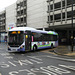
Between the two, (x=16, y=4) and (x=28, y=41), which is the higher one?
(x=16, y=4)

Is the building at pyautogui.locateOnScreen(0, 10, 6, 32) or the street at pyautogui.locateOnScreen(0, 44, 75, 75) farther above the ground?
the building at pyautogui.locateOnScreen(0, 10, 6, 32)

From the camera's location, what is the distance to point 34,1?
44.8m

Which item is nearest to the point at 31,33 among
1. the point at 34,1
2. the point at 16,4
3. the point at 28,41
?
the point at 28,41

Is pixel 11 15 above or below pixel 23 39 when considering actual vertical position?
above

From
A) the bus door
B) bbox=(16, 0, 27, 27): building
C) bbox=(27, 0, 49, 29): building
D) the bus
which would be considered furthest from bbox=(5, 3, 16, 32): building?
the bus door

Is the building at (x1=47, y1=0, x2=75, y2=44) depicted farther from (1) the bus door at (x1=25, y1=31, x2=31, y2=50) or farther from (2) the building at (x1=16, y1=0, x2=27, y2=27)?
(1) the bus door at (x1=25, y1=31, x2=31, y2=50)

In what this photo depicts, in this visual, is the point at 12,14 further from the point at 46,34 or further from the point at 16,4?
the point at 46,34

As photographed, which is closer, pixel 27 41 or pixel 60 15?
pixel 27 41

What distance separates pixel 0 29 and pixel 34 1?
1364 inches

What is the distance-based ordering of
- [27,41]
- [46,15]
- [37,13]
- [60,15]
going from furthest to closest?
→ [37,13], [46,15], [60,15], [27,41]

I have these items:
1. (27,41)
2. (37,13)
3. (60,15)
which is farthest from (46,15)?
(27,41)

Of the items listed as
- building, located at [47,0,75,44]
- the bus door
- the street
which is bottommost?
the street

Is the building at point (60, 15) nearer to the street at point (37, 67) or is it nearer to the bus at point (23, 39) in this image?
the bus at point (23, 39)

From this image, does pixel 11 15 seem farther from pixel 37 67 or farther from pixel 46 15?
pixel 37 67
